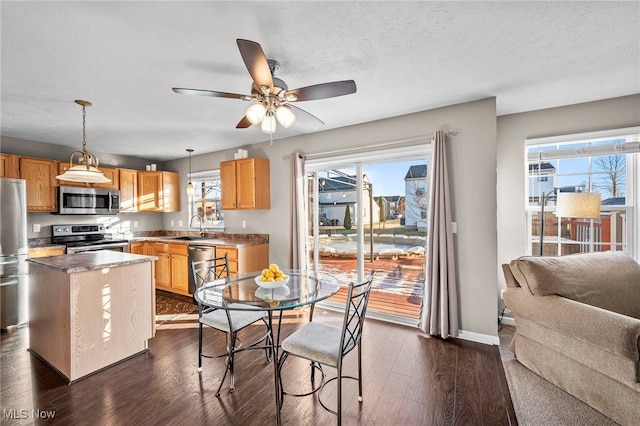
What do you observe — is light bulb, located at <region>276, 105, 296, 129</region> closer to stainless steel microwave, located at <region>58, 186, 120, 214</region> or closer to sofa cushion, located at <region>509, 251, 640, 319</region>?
sofa cushion, located at <region>509, 251, 640, 319</region>

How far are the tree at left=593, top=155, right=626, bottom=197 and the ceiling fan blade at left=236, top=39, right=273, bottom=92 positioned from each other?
11.4 ft

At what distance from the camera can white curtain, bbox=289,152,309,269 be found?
13.1 ft

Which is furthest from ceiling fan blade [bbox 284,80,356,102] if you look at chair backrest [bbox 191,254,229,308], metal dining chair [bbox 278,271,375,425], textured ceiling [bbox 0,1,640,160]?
chair backrest [bbox 191,254,229,308]

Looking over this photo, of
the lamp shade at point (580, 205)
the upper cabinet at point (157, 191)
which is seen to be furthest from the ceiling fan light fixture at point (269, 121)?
the upper cabinet at point (157, 191)

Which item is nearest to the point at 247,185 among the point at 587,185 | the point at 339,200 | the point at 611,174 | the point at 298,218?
the point at 298,218

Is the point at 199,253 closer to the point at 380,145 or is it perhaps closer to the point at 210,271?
the point at 210,271

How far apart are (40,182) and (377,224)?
4.73 m

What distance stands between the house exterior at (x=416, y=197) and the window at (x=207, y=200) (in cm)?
325

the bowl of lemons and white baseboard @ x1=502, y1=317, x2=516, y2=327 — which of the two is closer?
the bowl of lemons

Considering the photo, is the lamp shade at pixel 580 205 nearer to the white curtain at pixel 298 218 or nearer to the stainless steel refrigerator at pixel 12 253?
the white curtain at pixel 298 218

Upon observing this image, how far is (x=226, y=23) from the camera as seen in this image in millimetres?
1700

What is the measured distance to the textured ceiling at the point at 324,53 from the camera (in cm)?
162

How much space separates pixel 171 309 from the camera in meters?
4.01

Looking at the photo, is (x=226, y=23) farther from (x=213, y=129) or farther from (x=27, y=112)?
(x=27, y=112)
